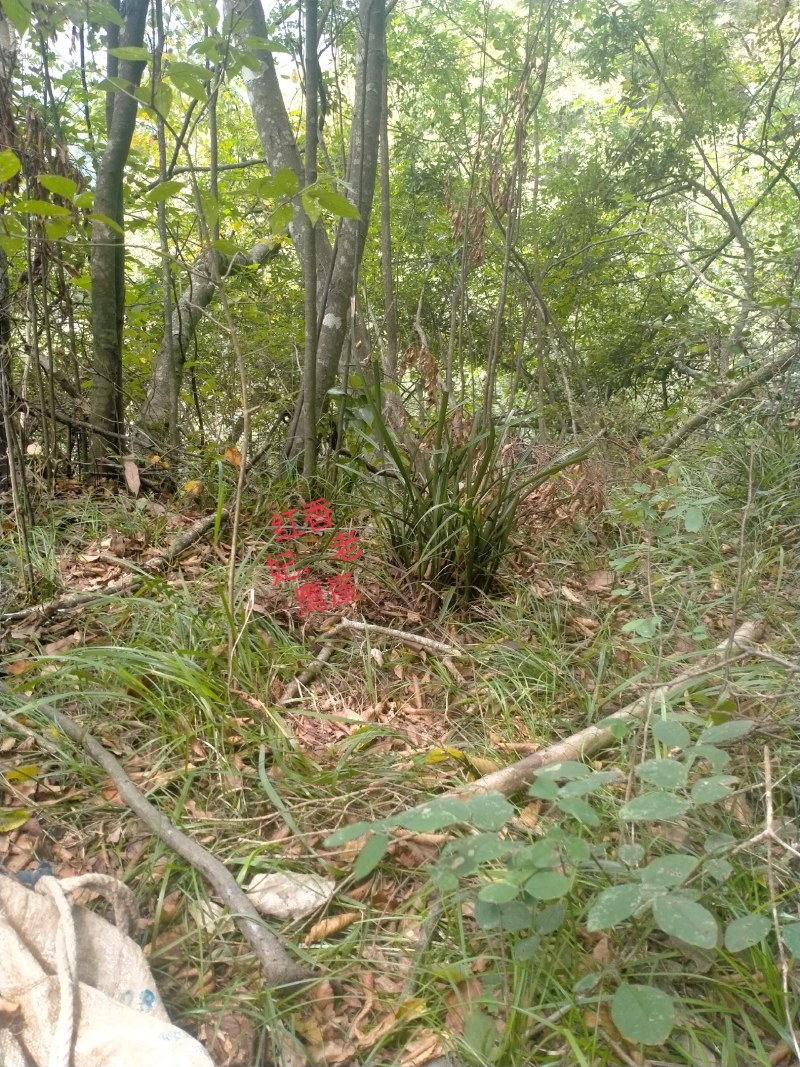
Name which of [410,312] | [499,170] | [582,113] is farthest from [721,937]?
[582,113]

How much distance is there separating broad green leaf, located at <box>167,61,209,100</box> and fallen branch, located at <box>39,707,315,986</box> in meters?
1.51

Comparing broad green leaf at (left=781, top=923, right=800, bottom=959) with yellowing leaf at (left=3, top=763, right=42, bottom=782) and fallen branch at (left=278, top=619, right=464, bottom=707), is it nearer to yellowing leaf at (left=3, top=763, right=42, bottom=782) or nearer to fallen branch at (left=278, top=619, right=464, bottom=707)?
fallen branch at (left=278, top=619, right=464, bottom=707)

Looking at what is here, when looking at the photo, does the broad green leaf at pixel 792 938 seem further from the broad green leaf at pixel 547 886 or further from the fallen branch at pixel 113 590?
the fallen branch at pixel 113 590

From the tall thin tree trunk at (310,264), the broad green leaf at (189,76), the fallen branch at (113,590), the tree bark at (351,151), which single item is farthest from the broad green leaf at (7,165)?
the tree bark at (351,151)

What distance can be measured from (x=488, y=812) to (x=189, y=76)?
164 cm

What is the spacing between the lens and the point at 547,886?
3.18ft

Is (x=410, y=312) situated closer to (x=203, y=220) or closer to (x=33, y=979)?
(x=203, y=220)

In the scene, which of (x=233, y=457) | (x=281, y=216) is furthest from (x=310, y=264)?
(x=281, y=216)

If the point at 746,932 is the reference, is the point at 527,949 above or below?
below

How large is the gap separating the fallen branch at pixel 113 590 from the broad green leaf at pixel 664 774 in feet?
A: 5.51

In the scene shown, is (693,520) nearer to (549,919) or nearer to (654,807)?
(654,807)

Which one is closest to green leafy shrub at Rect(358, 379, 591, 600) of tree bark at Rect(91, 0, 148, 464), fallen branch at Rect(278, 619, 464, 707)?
fallen branch at Rect(278, 619, 464, 707)

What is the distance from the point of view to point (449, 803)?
3.44 feet

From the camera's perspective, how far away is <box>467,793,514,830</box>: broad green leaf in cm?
101
